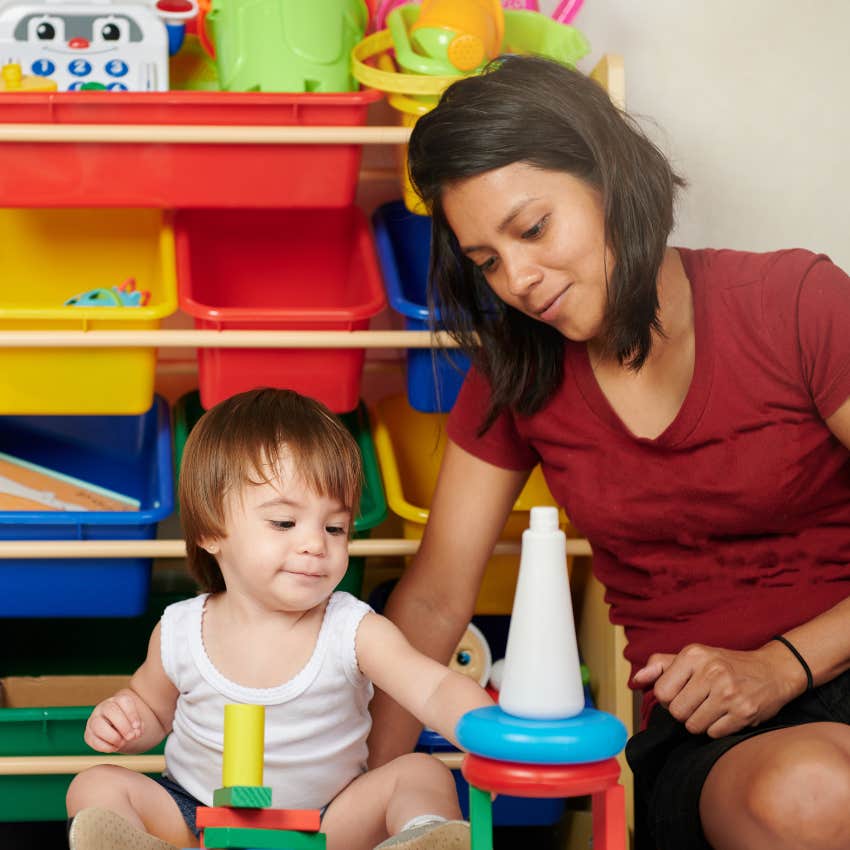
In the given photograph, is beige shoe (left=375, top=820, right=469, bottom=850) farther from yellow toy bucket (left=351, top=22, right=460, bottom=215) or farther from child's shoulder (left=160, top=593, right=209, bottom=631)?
yellow toy bucket (left=351, top=22, right=460, bottom=215)

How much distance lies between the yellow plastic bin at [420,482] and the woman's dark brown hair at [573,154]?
0.35 meters

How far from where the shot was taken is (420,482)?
2006mm

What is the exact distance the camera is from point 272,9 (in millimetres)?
1656

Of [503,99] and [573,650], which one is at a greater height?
[503,99]

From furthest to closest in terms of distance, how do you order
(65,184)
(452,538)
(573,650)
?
1. (65,184)
2. (452,538)
3. (573,650)

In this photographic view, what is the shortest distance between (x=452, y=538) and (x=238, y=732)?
604 millimetres

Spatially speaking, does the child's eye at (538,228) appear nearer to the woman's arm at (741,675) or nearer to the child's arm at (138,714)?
the woman's arm at (741,675)

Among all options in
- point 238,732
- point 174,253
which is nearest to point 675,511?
point 238,732

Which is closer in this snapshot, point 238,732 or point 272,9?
point 238,732

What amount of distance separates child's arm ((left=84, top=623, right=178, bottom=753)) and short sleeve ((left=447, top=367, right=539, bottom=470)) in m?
0.40

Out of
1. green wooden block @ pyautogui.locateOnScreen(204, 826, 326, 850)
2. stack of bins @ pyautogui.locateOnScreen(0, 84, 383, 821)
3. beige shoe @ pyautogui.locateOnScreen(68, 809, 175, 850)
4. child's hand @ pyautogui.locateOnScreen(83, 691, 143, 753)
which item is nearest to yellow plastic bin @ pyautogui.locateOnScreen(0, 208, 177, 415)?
stack of bins @ pyautogui.locateOnScreen(0, 84, 383, 821)

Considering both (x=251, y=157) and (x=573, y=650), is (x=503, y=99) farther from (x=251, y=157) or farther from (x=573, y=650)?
(x=573, y=650)

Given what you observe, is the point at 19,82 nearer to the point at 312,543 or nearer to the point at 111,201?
the point at 111,201

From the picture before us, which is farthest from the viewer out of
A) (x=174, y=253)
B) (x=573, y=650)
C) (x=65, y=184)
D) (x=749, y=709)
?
(x=174, y=253)
